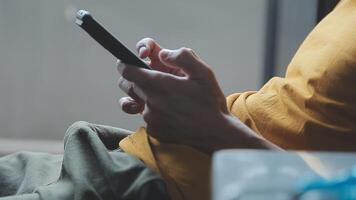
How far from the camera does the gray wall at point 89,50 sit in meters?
1.16

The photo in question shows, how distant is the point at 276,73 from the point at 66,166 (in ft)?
2.19

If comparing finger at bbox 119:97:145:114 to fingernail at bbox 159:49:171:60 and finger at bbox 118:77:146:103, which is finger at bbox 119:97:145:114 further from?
fingernail at bbox 159:49:171:60

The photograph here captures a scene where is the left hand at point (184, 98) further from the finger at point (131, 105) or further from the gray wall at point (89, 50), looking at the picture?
the gray wall at point (89, 50)

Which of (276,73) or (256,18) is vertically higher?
(256,18)

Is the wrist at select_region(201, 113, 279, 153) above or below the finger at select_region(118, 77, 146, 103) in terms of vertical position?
below

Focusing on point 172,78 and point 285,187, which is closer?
point 285,187

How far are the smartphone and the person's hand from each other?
15mm

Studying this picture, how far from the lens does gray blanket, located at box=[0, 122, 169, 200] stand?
60 centimetres

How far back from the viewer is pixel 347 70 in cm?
65

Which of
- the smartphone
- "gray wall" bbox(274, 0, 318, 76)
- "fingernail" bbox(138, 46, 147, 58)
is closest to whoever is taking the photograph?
the smartphone

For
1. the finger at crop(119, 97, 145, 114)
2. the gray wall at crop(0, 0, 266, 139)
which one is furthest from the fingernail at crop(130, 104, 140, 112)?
the gray wall at crop(0, 0, 266, 139)

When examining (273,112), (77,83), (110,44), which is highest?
(110,44)

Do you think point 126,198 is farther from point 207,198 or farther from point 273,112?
point 273,112

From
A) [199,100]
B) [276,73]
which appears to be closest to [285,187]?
[199,100]
